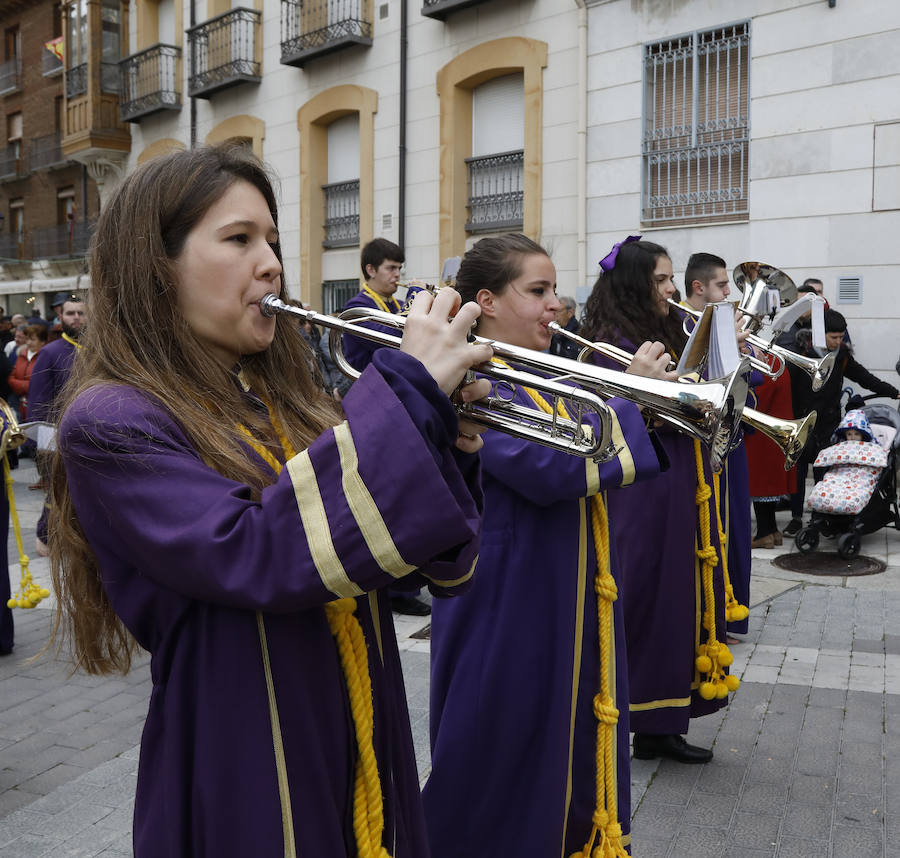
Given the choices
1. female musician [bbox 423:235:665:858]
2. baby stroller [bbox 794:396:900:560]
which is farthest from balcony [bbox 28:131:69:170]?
female musician [bbox 423:235:665:858]

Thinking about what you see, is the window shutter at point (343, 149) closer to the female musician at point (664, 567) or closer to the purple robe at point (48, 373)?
the purple robe at point (48, 373)

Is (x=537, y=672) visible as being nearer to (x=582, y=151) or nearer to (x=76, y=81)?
(x=582, y=151)

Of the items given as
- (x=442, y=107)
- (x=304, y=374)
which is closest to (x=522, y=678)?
(x=304, y=374)

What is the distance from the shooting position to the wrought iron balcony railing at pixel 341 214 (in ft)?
49.4

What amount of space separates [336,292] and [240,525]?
14.5 meters

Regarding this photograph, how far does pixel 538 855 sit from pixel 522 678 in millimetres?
423

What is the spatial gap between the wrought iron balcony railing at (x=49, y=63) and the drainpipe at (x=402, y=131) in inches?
557

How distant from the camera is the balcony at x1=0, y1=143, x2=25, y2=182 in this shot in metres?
25.9

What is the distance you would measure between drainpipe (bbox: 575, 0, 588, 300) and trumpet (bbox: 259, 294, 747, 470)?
954 cm

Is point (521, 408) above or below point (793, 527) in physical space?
above

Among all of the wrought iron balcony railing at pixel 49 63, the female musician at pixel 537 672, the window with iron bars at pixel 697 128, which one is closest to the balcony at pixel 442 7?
the window with iron bars at pixel 697 128

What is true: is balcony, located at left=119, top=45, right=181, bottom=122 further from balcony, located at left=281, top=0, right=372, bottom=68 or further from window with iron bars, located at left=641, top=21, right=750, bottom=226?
window with iron bars, located at left=641, top=21, right=750, bottom=226

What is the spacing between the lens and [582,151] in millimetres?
11453

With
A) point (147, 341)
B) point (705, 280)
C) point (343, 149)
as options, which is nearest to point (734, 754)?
point (705, 280)
